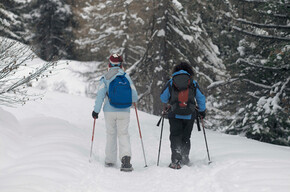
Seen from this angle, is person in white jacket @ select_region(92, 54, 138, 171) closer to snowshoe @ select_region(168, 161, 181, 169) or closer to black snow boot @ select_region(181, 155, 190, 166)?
snowshoe @ select_region(168, 161, 181, 169)

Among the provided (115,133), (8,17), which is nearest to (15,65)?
(115,133)

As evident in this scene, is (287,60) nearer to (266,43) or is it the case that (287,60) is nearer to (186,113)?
(266,43)

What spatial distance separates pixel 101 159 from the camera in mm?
7262

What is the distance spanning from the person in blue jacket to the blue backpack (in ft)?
2.18

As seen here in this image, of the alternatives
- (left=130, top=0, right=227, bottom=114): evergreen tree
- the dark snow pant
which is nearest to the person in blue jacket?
the dark snow pant

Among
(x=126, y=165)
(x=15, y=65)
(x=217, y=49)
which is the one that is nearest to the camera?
(x=15, y=65)

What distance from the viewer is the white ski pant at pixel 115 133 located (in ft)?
21.9

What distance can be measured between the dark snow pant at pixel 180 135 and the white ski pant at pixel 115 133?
0.85 meters

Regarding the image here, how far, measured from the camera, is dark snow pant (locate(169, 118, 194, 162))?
6.61 m

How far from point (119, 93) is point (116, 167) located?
1.44 meters

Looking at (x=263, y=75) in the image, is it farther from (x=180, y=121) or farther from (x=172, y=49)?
(x=180, y=121)

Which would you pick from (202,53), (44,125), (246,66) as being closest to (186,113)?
(44,125)

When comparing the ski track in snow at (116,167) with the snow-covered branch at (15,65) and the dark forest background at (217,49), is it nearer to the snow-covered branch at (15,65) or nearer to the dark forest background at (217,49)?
the snow-covered branch at (15,65)

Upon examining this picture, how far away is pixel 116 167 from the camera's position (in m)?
6.78
